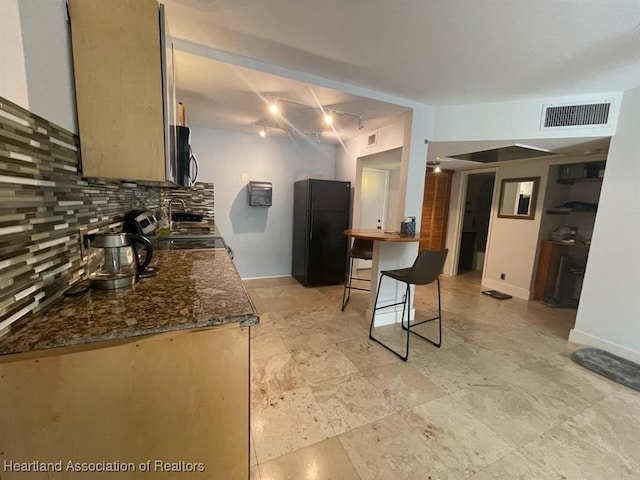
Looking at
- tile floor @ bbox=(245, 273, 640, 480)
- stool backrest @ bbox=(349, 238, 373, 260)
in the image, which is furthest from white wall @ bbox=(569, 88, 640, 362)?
stool backrest @ bbox=(349, 238, 373, 260)

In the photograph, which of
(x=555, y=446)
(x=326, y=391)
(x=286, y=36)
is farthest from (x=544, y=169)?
(x=326, y=391)

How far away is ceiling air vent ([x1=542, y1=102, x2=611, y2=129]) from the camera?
92.0 inches

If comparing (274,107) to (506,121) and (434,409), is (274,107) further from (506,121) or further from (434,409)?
(434,409)

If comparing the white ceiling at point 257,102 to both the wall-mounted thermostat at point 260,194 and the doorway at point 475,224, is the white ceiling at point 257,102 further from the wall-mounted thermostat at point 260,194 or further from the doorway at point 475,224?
the doorway at point 475,224

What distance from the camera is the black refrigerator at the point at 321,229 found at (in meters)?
3.83

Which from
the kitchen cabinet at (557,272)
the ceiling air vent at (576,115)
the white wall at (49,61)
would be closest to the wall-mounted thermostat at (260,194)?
A: the white wall at (49,61)

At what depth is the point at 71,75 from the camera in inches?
40.1

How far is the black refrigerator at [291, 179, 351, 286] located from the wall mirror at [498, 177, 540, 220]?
2463mm

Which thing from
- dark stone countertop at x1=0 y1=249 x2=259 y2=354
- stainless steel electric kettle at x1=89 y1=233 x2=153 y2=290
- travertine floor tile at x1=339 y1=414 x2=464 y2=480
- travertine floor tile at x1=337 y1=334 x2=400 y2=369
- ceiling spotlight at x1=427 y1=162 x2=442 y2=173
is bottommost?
travertine floor tile at x1=339 y1=414 x2=464 y2=480

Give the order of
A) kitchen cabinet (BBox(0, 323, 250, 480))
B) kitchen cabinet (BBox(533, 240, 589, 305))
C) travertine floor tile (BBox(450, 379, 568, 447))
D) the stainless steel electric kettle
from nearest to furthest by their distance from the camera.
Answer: kitchen cabinet (BBox(0, 323, 250, 480)), the stainless steel electric kettle, travertine floor tile (BBox(450, 379, 568, 447)), kitchen cabinet (BBox(533, 240, 589, 305))

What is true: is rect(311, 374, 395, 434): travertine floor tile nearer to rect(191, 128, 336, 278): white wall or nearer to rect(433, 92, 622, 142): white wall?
rect(433, 92, 622, 142): white wall

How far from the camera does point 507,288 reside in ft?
13.5

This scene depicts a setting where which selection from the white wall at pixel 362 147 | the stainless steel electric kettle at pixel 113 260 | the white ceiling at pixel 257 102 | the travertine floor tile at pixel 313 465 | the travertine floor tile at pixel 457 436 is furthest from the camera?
the white wall at pixel 362 147

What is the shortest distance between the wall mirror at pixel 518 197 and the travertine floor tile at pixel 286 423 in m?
4.03
